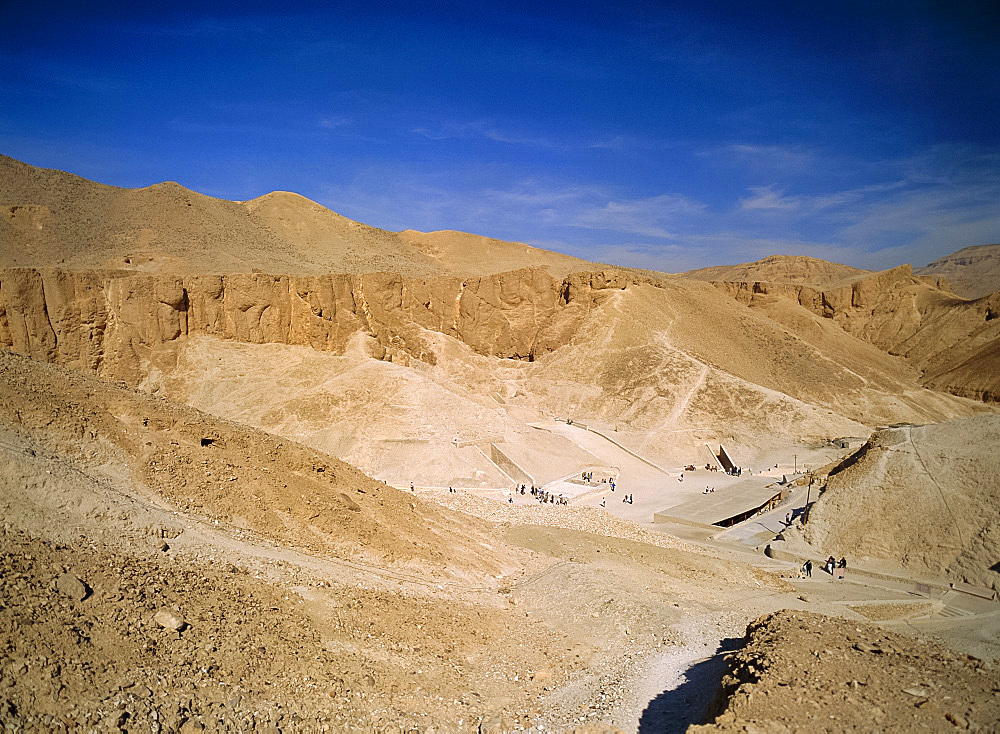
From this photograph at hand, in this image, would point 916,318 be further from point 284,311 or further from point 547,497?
point 284,311

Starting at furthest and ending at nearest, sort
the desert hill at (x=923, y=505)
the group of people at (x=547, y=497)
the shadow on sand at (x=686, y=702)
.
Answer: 1. the group of people at (x=547, y=497)
2. the desert hill at (x=923, y=505)
3. the shadow on sand at (x=686, y=702)

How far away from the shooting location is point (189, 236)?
45531mm

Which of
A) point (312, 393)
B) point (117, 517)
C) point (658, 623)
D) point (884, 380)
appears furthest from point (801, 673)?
point (884, 380)

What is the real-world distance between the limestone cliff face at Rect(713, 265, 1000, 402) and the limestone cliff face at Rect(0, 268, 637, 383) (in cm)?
2296

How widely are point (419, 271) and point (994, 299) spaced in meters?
45.4

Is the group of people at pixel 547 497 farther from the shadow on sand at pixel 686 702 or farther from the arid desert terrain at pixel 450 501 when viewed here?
the shadow on sand at pixel 686 702

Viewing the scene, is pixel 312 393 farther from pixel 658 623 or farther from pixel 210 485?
pixel 658 623

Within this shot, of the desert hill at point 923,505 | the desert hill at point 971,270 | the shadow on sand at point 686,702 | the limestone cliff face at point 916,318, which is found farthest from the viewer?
the desert hill at point 971,270

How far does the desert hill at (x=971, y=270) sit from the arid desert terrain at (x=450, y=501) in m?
57.1

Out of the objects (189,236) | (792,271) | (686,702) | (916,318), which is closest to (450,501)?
(686,702)

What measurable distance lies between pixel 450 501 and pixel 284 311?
61.5 feet

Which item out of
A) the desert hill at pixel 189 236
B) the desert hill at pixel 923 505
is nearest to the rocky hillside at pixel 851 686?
the desert hill at pixel 923 505

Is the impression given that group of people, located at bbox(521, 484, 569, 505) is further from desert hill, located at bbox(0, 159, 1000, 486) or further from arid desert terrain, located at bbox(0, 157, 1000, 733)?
desert hill, located at bbox(0, 159, 1000, 486)

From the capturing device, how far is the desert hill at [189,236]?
39406mm
